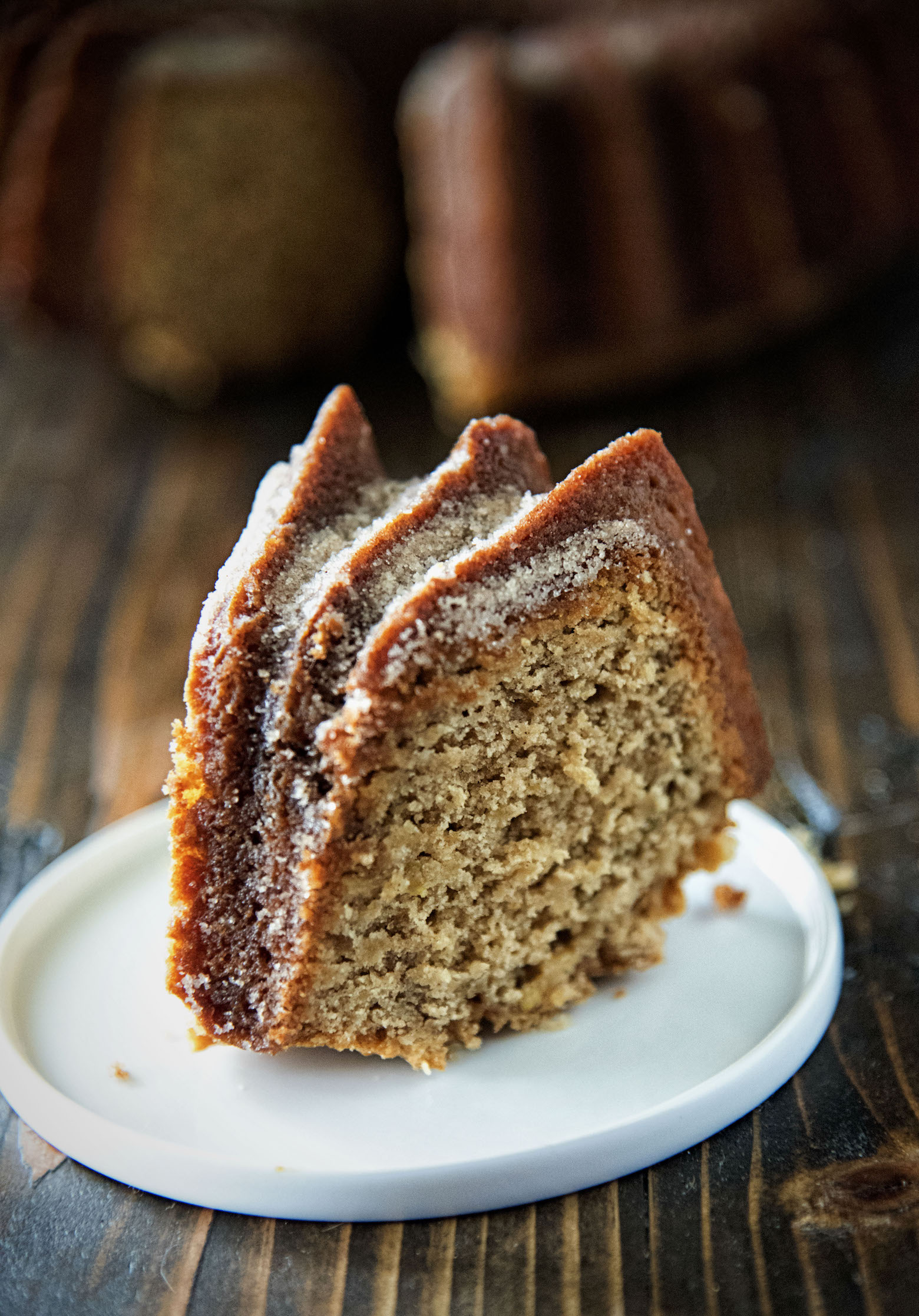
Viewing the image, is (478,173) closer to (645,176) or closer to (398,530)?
(645,176)

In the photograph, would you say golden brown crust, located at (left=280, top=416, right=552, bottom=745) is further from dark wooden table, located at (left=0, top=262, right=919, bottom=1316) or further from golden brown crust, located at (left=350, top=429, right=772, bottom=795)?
dark wooden table, located at (left=0, top=262, right=919, bottom=1316)

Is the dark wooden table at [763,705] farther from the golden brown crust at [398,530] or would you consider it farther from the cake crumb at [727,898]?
the golden brown crust at [398,530]

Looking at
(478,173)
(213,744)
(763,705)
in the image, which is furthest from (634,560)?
(478,173)

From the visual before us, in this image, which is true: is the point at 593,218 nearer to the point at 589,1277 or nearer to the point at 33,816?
the point at 33,816

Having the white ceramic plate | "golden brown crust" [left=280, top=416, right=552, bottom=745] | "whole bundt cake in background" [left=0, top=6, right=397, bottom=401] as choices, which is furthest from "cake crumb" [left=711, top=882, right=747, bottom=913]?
"whole bundt cake in background" [left=0, top=6, right=397, bottom=401]

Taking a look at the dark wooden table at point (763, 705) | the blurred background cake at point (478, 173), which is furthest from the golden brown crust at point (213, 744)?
the blurred background cake at point (478, 173)

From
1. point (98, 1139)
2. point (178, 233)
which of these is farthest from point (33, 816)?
point (178, 233)

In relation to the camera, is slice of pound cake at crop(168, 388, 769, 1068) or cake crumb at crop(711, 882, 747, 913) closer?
slice of pound cake at crop(168, 388, 769, 1068)
